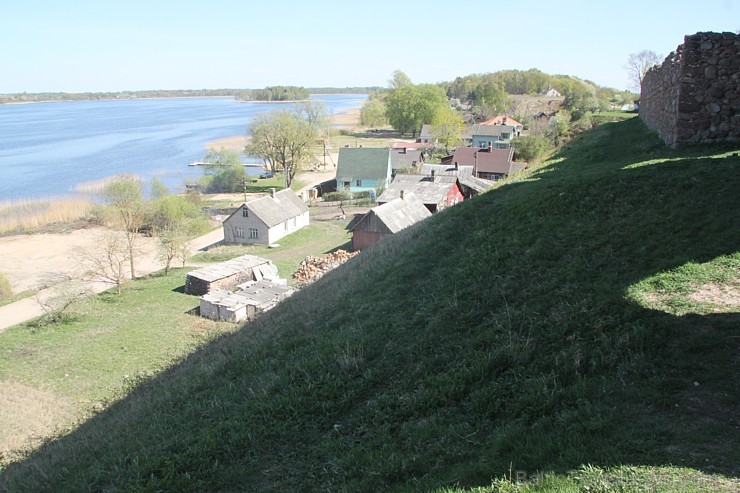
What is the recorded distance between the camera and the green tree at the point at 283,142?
6688 cm

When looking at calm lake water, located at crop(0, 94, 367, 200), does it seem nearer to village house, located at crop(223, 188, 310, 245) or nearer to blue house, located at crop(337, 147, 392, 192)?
blue house, located at crop(337, 147, 392, 192)

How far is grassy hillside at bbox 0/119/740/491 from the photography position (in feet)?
15.3

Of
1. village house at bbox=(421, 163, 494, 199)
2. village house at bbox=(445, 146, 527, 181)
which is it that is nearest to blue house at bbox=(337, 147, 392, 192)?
village house at bbox=(445, 146, 527, 181)

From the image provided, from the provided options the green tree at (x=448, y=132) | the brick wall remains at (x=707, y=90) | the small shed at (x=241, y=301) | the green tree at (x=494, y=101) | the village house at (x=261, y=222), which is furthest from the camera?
the green tree at (x=494, y=101)

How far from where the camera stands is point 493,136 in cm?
8038

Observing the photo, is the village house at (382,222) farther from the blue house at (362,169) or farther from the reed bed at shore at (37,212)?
the reed bed at shore at (37,212)

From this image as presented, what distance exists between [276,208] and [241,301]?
19.5 m

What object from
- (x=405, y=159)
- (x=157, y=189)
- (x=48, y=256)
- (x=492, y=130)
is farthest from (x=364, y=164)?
(x=48, y=256)

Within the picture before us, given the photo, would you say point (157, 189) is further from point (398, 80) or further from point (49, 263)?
point (398, 80)

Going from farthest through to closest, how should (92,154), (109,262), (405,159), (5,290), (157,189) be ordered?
1. (92,154)
2. (405,159)
3. (157,189)
4. (109,262)
5. (5,290)

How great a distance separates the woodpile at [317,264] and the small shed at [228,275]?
158cm

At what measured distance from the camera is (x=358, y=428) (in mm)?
6082

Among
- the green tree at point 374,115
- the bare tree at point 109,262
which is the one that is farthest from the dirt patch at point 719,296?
the green tree at point 374,115

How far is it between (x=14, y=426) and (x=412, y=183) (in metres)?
32.8
